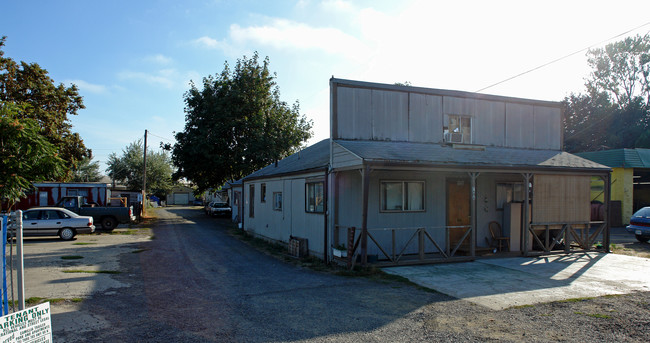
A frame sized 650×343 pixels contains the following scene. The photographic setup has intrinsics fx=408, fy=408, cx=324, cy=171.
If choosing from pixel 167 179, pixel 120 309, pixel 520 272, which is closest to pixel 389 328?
pixel 120 309

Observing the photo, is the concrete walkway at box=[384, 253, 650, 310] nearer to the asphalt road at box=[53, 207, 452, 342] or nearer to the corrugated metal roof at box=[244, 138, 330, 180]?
the asphalt road at box=[53, 207, 452, 342]

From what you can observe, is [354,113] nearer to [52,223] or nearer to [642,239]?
[642,239]

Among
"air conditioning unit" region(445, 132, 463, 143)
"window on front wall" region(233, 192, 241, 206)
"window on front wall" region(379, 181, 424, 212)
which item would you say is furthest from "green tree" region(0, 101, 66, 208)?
"window on front wall" region(233, 192, 241, 206)

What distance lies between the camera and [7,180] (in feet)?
30.0

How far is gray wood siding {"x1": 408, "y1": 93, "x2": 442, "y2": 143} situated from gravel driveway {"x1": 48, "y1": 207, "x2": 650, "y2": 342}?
6.22 m

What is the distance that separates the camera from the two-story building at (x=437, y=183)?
39.1 ft

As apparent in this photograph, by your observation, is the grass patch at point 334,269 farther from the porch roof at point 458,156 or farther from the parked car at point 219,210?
the parked car at point 219,210

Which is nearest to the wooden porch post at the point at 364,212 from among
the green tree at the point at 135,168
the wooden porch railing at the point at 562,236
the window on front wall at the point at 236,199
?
the wooden porch railing at the point at 562,236

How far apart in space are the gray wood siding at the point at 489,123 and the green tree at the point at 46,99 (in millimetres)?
22350

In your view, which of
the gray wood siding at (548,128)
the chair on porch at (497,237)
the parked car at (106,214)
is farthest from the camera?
the parked car at (106,214)

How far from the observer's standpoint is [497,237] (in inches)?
534

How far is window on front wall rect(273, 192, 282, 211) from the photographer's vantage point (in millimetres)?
16781

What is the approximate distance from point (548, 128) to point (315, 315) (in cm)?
1353

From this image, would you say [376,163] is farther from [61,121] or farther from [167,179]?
[167,179]
